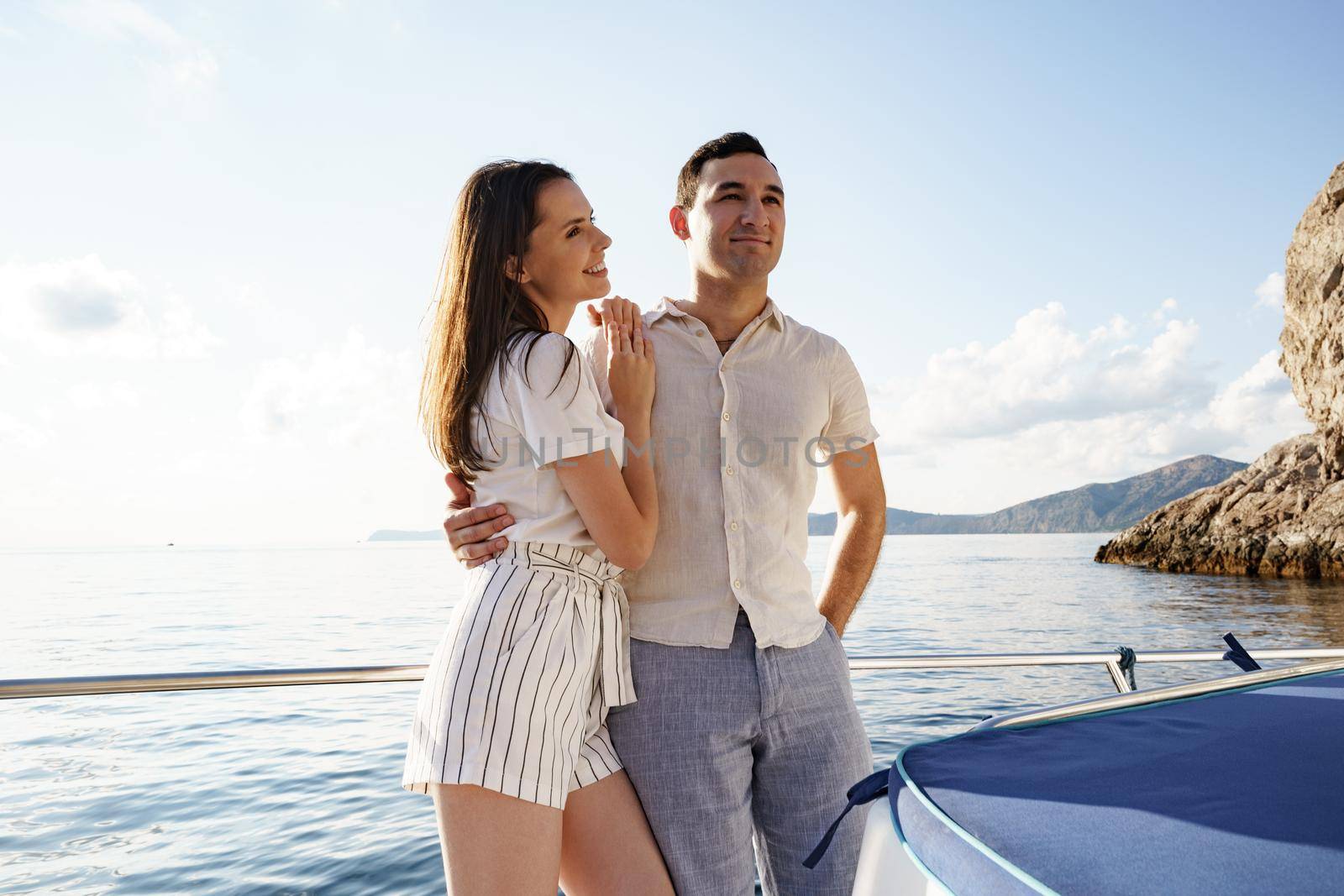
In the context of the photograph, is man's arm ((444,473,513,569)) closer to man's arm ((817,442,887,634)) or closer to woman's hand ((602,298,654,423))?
woman's hand ((602,298,654,423))

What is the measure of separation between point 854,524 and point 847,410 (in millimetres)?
296

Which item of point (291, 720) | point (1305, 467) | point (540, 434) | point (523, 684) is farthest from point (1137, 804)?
point (1305, 467)

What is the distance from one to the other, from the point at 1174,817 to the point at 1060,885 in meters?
0.20

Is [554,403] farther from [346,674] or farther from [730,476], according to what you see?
[346,674]

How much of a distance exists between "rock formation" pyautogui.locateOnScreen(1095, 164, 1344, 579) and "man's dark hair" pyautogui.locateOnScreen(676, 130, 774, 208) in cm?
2985

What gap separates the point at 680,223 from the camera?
218cm

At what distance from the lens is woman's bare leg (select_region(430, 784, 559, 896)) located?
1284mm

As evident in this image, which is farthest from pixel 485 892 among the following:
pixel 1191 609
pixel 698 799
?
pixel 1191 609

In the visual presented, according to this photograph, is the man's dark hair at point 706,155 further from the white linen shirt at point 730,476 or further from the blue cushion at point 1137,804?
the blue cushion at point 1137,804

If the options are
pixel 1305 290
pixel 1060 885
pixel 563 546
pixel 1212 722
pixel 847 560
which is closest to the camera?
pixel 1060 885

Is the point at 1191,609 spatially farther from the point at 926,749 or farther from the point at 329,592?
the point at 329,592

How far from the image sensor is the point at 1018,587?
2984 centimetres

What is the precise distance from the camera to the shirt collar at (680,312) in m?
1.95

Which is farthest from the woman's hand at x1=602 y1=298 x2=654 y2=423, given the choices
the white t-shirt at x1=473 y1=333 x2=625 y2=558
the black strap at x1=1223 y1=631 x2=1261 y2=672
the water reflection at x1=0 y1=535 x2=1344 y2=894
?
the water reflection at x1=0 y1=535 x2=1344 y2=894
